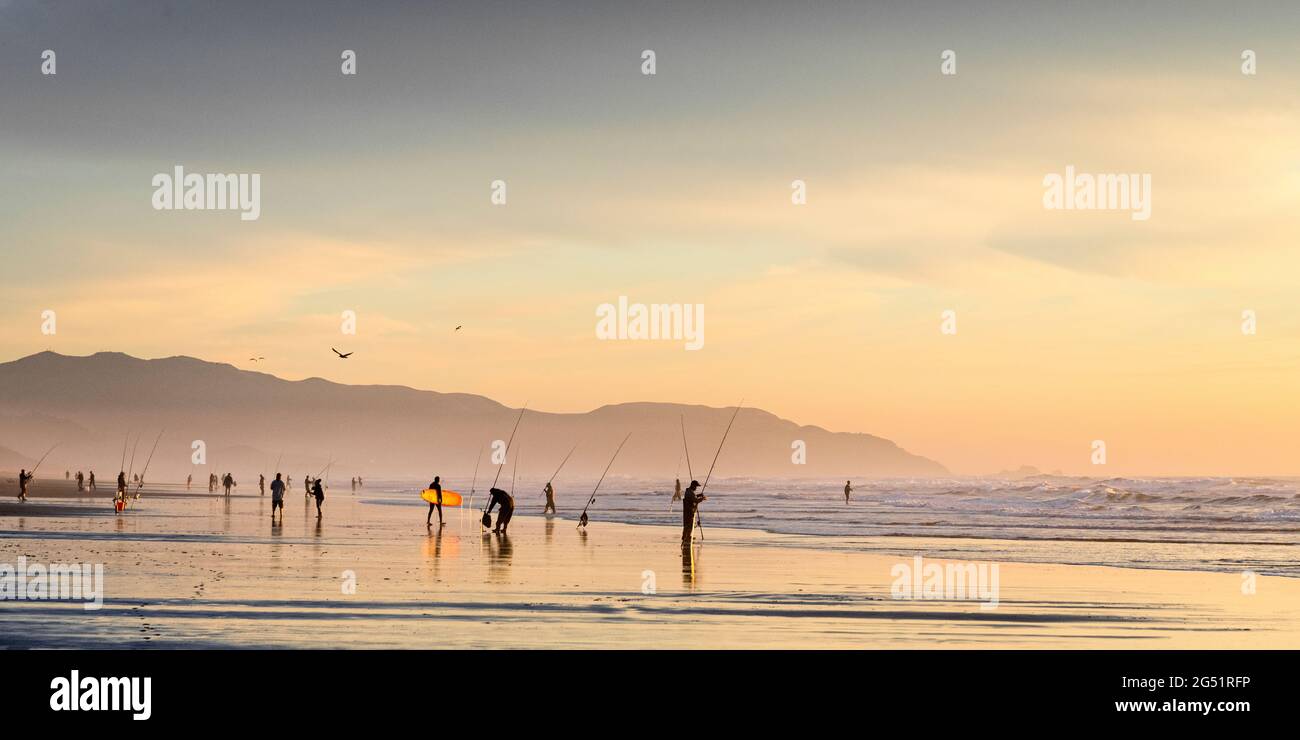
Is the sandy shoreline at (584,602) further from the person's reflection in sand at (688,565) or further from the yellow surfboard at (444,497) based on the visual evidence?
the yellow surfboard at (444,497)

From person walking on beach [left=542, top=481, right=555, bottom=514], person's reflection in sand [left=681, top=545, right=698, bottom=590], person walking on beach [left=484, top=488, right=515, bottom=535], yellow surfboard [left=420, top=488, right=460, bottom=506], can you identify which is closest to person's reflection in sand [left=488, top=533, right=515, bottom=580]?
person walking on beach [left=484, top=488, right=515, bottom=535]

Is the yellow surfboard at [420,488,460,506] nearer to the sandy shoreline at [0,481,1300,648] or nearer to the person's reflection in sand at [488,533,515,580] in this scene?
the person's reflection in sand at [488,533,515,580]

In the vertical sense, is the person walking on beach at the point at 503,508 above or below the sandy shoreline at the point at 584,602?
above

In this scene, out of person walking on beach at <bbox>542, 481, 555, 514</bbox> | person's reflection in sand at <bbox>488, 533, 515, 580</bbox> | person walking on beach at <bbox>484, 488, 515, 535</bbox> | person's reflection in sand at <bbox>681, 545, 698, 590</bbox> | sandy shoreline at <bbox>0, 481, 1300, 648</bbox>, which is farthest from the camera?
person walking on beach at <bbox>542, 481, 555, 514</bbox>

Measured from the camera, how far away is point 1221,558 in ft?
93.8

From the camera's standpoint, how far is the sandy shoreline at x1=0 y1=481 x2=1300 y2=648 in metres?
14.0

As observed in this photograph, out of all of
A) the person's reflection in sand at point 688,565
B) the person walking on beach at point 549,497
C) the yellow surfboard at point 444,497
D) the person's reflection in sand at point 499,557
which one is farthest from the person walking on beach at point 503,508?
the person walking on beach at point 549,497

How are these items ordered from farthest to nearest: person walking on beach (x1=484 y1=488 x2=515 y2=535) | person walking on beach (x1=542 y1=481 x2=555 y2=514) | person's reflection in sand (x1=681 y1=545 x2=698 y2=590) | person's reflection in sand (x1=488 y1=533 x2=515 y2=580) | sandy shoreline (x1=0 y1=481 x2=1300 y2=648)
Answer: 1. person walking on beach (x1=542 y1=481 x2=555 y2=514)
2. person walking on beach (x1=484 y1=488 x2=515 y2=535)
3. person's reflection in sand (x1=488 y1=533 x2=515 y2=580)
4. person's reflection in sand (x1=681 y1=545 x2=698 y2=590)
5. sandy shoreline (x1=0 y1=481 x2=1300 y2=648)

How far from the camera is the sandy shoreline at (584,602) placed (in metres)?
14.0

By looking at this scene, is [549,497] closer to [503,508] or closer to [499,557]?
[503,508]

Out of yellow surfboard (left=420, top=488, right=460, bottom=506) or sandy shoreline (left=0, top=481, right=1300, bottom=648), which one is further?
yellow surfboard (left=420, top=488, right=460, bottom=506)
